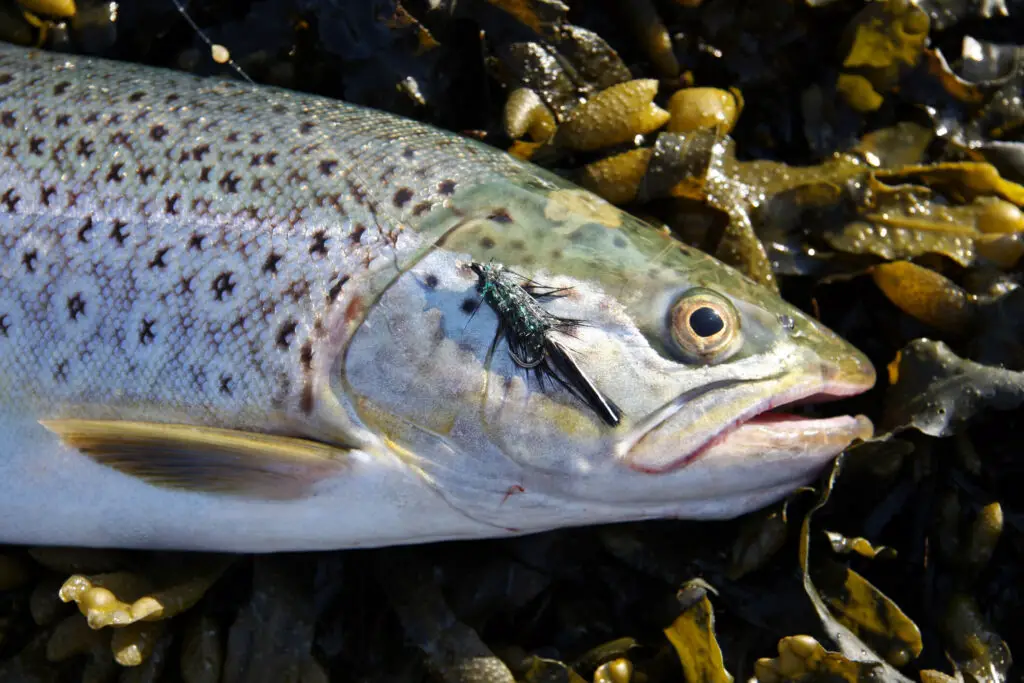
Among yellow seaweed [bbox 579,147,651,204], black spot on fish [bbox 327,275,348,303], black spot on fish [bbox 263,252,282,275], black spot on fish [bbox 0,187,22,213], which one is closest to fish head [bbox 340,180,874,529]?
black spot on fish [bbox 327,275,348,303]

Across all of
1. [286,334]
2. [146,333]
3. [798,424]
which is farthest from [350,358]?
[798,424]

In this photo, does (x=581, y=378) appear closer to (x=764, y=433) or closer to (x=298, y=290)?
(x=764, y=433)

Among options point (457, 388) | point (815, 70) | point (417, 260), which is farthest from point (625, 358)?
point (815, 70)

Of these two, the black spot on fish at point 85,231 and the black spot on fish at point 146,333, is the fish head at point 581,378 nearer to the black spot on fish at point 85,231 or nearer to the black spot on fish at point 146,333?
the black spot on fish at point 146,333

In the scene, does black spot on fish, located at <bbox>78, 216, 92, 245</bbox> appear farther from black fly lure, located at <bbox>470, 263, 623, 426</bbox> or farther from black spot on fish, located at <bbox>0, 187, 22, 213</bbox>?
black fly lure, located at <bbox>470, 263, 623, 426</bbox>

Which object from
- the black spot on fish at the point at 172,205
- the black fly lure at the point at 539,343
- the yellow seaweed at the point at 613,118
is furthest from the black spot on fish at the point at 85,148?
the yellow seaweed at the point at 613,118

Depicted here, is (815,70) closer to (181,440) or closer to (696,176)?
(696,176)
